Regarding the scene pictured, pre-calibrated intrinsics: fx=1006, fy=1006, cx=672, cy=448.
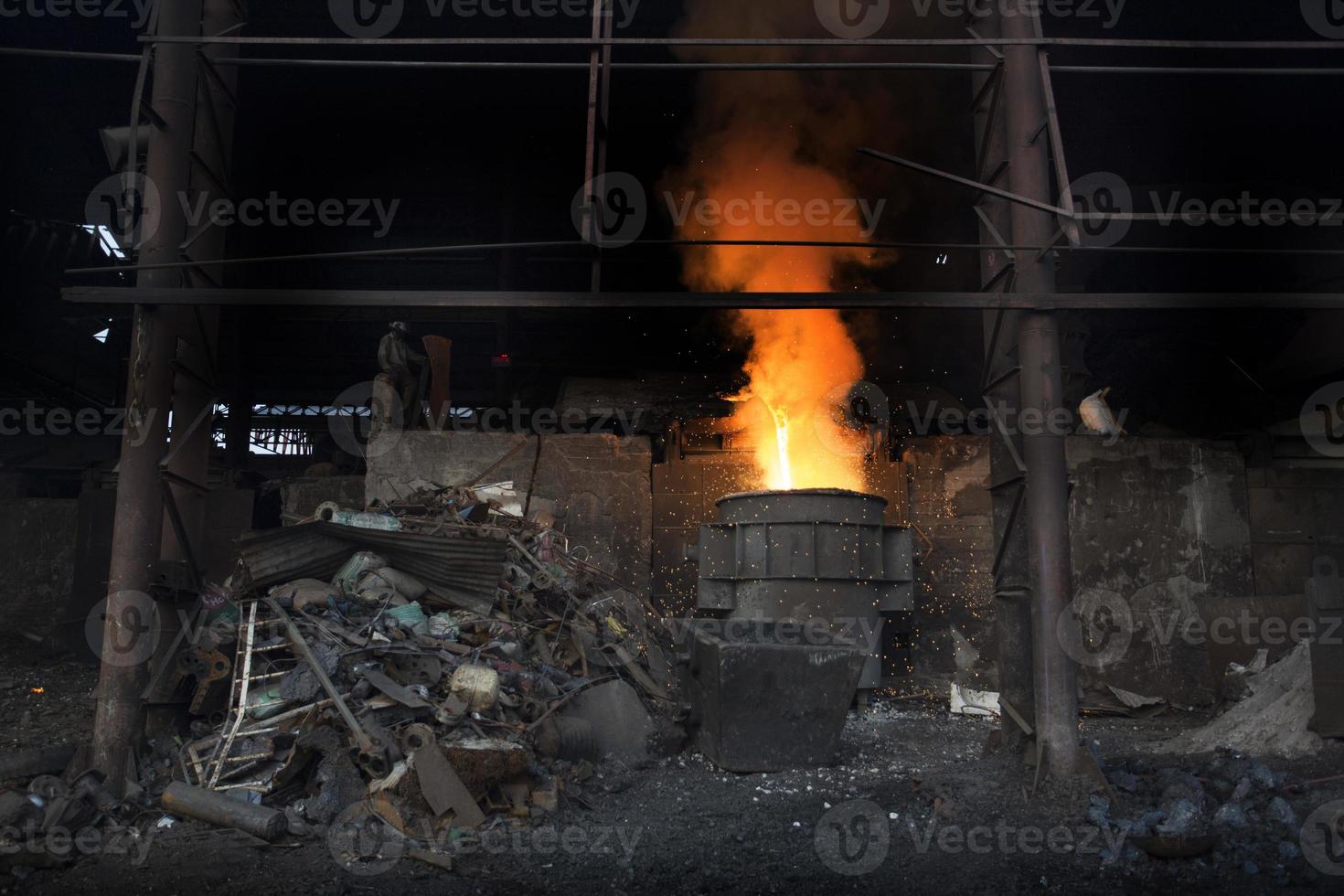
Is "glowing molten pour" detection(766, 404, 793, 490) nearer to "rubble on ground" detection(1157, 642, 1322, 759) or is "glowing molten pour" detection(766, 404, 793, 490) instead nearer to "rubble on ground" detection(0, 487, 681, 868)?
"rubble on ground" detection(0, 487, 681, 868)

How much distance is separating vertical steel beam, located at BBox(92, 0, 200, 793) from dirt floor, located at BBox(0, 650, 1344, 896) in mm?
836

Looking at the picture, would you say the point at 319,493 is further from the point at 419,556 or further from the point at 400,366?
the point at 419,556

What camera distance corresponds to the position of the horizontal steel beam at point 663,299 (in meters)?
6.86

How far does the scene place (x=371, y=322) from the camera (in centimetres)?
1811

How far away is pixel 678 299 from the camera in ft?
22.9

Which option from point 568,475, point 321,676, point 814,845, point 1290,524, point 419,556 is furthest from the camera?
point 568,475

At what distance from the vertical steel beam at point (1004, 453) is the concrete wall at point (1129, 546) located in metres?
4.12

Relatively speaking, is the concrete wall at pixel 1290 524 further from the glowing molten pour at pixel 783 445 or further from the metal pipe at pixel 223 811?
the metal pipe at pixel 223 811

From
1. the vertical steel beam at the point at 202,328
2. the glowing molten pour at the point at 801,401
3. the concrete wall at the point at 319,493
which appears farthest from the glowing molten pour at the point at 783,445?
the vertical steel beam at the point at 202,328

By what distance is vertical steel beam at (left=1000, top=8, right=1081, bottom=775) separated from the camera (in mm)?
6727

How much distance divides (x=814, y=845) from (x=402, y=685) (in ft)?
10.3

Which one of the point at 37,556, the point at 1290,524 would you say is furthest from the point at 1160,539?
the point at 37,556

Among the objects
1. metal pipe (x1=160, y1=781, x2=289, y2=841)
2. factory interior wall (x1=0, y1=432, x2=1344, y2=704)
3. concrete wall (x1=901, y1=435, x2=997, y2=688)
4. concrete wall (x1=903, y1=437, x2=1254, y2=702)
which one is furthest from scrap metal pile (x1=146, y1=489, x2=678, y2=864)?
concrete wall (x1=903, y1=437, x2=1254, y2=702)

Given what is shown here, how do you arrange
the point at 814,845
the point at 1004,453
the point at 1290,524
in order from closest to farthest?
the point at 814,845
the point at 1004,453
the point at 1290,524
